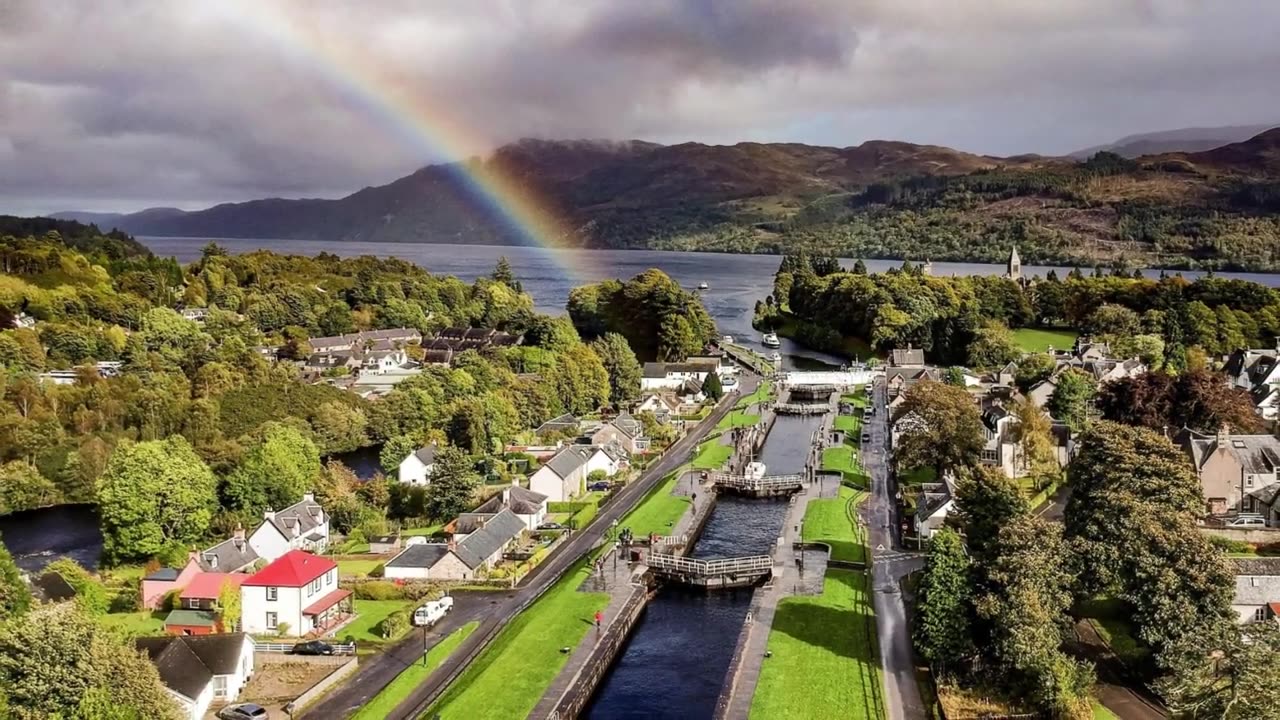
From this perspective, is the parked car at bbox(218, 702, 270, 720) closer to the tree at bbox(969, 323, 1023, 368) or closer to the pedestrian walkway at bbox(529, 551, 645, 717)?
the pedestrian walkway at bbox(529, 551, 645, 717)

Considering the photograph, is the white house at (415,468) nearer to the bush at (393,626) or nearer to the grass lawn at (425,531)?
the grass lawn at (425,531)

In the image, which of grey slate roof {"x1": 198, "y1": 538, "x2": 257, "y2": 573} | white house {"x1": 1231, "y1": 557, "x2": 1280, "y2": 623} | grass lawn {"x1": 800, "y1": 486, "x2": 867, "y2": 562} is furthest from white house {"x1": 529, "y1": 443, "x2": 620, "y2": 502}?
white house {"x1": 1231, "y1": 557, "x2": 1280, "y2": 623}

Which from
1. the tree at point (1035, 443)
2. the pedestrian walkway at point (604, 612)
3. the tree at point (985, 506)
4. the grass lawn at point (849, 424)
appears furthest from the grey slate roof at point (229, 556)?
the grass lawn at point (849, 424)

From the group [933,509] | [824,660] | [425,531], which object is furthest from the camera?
[425,531]

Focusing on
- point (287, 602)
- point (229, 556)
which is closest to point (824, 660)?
point (287, 602)

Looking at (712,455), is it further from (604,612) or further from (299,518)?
(604,612)
